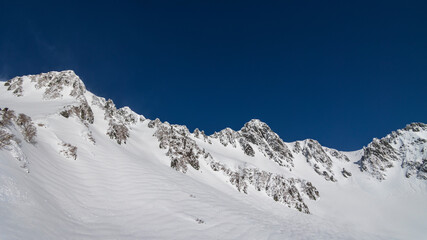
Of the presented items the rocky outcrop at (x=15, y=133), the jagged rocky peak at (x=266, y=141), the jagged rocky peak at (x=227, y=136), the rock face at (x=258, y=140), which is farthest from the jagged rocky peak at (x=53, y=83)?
the jagged rocky peak at (x=266, y=141)

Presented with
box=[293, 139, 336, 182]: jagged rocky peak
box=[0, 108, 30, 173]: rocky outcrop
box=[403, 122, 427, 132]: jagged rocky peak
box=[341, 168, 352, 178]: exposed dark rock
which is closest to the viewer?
box=[0, 108, 30, 173]: rocky outcrop

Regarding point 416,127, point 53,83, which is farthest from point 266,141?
point 53,83

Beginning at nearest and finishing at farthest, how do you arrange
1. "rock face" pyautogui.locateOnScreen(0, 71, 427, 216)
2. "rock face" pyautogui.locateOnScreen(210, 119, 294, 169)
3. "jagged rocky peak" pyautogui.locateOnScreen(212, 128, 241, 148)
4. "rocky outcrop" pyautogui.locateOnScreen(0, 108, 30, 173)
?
1. "rocky outcrop" pyautogui.locateOnScreen(0, 108, 30, 173)
2. "rock face" pyautogui.locateOnScreen(0, 71, 427, 216)
3. "jagged rocky peak" pyautogui.locateOnScreen(212, 128, 241, 148)
4. "rock face" pyautogui.locateOnScreen(210, 119, 294, 169)

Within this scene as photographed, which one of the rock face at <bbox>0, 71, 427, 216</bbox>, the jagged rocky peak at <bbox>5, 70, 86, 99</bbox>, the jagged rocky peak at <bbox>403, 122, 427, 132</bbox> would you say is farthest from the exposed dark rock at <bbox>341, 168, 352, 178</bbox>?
the jagged rocky peak at <bbox>5, 70, 86, 99</bbox>

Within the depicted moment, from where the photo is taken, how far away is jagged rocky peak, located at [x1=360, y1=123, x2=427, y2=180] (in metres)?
89.6

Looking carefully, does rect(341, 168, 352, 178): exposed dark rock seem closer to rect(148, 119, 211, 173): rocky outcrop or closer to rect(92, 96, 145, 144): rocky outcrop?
rect(148, 119, 211, 173): rocky outcrop

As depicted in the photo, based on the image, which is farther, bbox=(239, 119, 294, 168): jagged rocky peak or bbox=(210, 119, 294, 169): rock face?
bbox=(239, 119, 294, 168): jagged rocky peak

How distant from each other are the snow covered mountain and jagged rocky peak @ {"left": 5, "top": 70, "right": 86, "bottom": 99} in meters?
0.23

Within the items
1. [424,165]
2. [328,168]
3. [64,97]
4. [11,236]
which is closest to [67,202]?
[11,236]

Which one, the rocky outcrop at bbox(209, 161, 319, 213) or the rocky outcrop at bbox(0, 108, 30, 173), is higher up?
the rocky outcrop at bbox(209, 161, 319, 213)

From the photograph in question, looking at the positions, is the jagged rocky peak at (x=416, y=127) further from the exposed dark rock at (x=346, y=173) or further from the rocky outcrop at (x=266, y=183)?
the rocky outcrop at (x=266, y=183)

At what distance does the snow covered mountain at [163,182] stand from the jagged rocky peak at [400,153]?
475 mm

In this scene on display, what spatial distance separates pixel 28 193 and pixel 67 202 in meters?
2.39

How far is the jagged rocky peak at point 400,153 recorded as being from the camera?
89.6 metres
